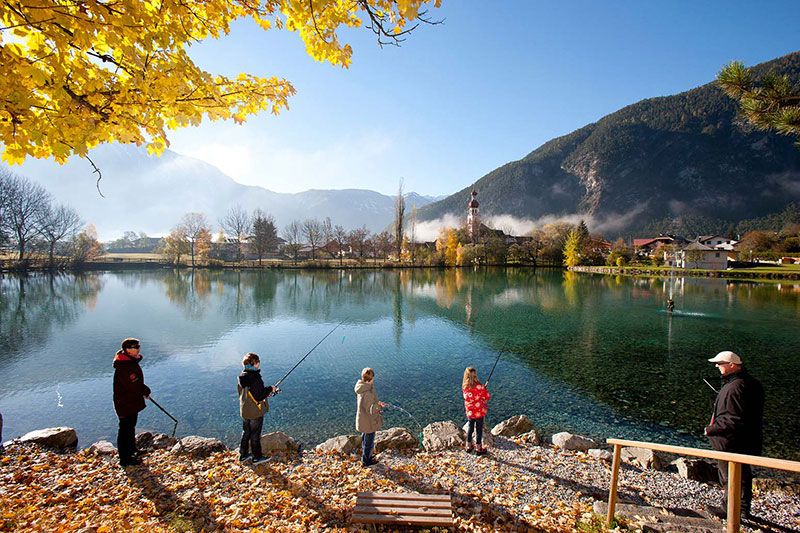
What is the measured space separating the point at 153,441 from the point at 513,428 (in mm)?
8959

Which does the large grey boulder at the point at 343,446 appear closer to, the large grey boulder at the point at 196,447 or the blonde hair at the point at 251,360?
the large grey boulder at the point at 196,447

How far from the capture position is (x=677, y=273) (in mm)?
68125

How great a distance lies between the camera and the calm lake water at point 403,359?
35.9ft

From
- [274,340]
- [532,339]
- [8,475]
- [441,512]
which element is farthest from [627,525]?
[274,340]

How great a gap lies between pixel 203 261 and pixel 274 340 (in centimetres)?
7474

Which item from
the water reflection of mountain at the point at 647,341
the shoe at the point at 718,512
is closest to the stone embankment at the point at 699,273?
the water reflection of mountain at the point at 647,341

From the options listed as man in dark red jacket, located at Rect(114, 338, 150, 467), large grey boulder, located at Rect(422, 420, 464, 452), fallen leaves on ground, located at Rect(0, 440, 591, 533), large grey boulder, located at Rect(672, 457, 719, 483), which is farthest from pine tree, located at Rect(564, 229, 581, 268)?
man in dark red jacket, located at Rect(114, 338, 150, 467)

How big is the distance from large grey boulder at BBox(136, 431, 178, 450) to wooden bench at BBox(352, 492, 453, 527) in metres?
5.63

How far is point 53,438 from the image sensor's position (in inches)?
318

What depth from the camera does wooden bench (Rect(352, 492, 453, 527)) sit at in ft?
15.5

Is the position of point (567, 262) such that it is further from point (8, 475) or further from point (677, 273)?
point (8, 475)

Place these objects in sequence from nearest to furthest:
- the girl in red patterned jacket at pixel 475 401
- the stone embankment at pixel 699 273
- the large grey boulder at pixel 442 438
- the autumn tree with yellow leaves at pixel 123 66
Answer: the autumn tree with yellow leaves at pixel 123 66, the girl in red patterned jacket at pixel 475 401, the large grey boulder at pixel 442 438, the stone embankment at pixel 699 273

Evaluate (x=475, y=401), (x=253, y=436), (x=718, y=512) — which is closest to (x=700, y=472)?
(x=718, y=512)

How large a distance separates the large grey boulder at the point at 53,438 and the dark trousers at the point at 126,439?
2719 mm
